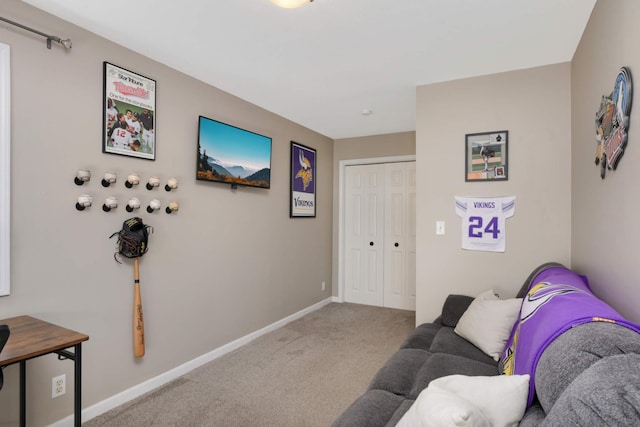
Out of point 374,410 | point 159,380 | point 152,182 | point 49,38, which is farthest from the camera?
point 159,380

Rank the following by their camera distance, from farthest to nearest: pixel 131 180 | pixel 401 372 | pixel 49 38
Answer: pixel 131 180
pixel 49 38
pixel 401 372

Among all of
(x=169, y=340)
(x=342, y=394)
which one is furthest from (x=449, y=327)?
(x=169, y=340)

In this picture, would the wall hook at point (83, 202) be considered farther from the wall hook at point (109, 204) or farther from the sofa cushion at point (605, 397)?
the sofa cushion at point (605, 397)

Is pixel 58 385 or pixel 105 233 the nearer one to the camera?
pixel 58 385

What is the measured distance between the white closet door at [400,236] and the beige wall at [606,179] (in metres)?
2.33

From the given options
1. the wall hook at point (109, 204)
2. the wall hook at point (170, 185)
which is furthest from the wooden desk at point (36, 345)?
the wall hook at point (170, 185)

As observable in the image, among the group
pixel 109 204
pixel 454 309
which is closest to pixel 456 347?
pixel 454 309

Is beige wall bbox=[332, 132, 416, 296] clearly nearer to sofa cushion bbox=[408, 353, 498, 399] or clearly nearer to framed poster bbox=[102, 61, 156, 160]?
framed poster bbox=[102, 61, 156, 160]

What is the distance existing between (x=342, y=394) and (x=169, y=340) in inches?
55.5

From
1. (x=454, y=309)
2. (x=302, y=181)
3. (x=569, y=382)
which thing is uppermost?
(x=302, y=181)

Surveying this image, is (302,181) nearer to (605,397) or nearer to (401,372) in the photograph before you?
(401,372)

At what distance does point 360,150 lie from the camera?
4969mm

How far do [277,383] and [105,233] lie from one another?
1.65 meters

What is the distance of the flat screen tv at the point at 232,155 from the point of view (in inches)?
116
